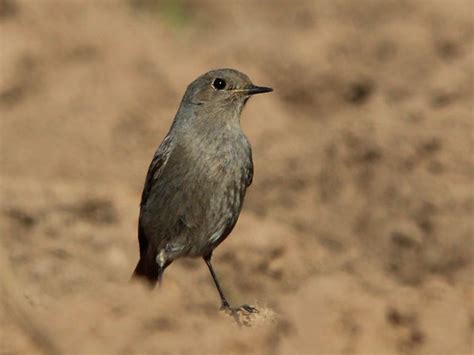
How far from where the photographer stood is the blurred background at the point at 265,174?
5734 mm

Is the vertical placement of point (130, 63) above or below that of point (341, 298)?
above

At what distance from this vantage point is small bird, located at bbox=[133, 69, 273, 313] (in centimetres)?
797

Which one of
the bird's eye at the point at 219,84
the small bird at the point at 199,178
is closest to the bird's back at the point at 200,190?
the small bird at the point at 199,178

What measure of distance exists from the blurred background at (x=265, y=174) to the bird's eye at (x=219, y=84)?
1512 millimetres

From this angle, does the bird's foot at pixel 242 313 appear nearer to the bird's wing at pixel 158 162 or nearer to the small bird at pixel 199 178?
the small bird at pixel 199 178

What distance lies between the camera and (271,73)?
13711mm

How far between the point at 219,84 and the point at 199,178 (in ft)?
2.81

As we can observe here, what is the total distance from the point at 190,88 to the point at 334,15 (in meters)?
6.52

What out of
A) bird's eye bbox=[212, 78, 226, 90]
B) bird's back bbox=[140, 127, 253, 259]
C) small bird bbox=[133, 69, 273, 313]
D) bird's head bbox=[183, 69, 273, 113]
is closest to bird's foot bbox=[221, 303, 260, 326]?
small bird bbox=[133, 69, 273, 313]

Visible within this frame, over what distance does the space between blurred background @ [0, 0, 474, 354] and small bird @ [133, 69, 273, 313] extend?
15.3 inches

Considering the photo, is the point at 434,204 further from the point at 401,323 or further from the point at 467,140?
the point at 401,323

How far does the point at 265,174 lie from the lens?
1135cm

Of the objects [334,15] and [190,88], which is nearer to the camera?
[190,88]

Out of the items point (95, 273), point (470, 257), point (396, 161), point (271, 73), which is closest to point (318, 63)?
point (271, 73)
